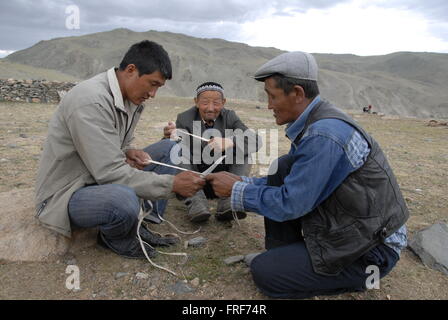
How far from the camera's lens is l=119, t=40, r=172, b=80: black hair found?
2.75 metres

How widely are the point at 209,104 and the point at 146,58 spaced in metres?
1.29

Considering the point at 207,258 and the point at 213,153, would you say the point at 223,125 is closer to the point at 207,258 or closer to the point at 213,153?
the point at 213,153

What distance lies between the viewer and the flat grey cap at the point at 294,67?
226 centimetres

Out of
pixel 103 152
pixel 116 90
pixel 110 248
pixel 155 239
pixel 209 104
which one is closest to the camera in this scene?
pixel 103 152

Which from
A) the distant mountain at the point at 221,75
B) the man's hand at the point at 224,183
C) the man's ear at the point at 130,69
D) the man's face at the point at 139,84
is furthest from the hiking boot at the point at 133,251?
the distant mountain at the point at 221,75

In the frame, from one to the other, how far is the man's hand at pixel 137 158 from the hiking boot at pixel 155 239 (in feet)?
1.83

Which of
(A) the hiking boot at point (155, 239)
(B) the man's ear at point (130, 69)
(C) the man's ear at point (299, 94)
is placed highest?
(B) the man's ear at point (130, 69)

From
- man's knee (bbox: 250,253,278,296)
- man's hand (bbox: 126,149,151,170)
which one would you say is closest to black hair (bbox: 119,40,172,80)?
man's hand (bbox: 126,149,151,170)

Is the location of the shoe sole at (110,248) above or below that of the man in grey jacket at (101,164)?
below

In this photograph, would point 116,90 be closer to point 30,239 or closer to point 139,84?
point 139,84

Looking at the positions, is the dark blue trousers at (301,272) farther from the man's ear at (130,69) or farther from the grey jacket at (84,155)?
the man's ear at (130,69)

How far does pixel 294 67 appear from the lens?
2258 millimetres

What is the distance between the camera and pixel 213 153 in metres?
4.08

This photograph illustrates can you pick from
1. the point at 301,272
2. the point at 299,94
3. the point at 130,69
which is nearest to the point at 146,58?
the point at 130,69
